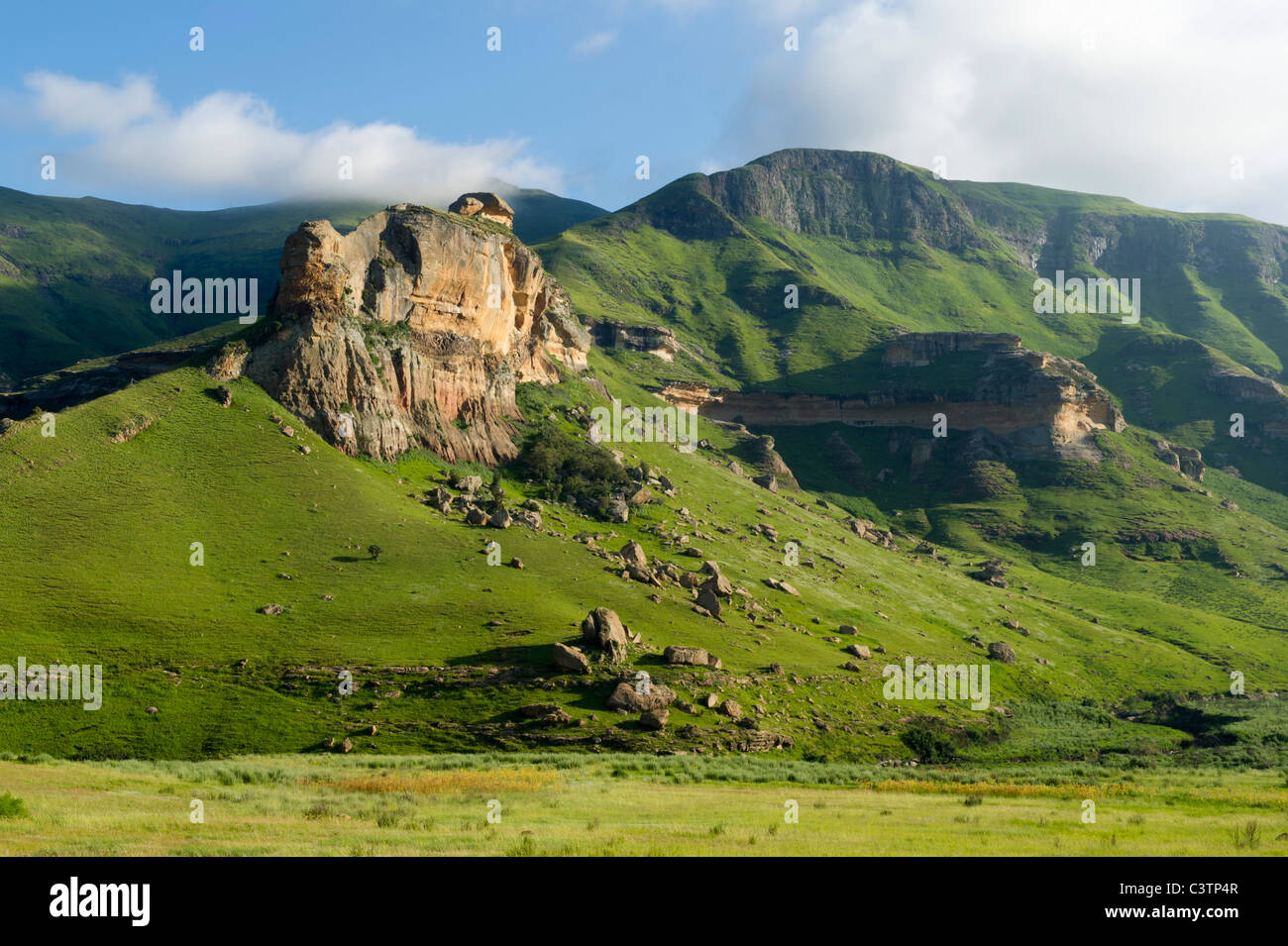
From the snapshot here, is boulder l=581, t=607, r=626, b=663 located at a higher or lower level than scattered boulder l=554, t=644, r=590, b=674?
higher

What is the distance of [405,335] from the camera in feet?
383

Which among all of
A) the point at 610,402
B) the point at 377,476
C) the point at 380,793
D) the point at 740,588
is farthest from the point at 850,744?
the point at 610,402

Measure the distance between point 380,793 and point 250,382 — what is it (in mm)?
78958

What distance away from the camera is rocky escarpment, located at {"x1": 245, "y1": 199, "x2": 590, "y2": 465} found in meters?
103

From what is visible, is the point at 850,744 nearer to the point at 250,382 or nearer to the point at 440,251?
the point at 250,382

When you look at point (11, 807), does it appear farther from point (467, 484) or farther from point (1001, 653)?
point (1001, 653)

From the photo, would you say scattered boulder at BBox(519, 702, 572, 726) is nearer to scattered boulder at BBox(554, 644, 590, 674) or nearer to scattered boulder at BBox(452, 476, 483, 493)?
scattered boulder at BBox(554, 644, 590, 674)

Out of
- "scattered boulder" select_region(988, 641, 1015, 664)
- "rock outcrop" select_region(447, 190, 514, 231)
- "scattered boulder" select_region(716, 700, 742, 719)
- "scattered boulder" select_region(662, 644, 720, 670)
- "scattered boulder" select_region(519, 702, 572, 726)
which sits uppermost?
"rock outcrop" select_region(447, 190, 514, 231)

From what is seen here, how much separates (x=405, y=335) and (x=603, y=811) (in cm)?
9537

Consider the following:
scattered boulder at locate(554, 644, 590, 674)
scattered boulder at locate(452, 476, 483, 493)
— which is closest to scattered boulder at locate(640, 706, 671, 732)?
scattered boulder at locate(554, 644, 590, 674)

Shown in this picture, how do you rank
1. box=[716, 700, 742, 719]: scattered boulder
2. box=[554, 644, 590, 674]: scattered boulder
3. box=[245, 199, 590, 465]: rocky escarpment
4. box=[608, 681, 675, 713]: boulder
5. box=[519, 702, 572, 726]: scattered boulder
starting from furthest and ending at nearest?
1. box=[245, 199, 590, 465]: rocky escarpment
2. box=[554, 644, 590, 674]: scattered boulder
3. box=[716, 700, 742, 719]: scattered boulder
4. box=[608, 681, 675, 713]: boulder
5. box=[519, 702, 572, 726]: scattered boulder

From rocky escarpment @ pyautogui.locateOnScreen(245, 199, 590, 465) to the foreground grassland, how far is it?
60.8 metres

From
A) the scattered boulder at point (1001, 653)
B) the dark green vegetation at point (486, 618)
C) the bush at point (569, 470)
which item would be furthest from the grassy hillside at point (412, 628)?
the bush at point (569, 470)

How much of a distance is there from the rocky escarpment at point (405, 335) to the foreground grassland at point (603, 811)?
199 feet
